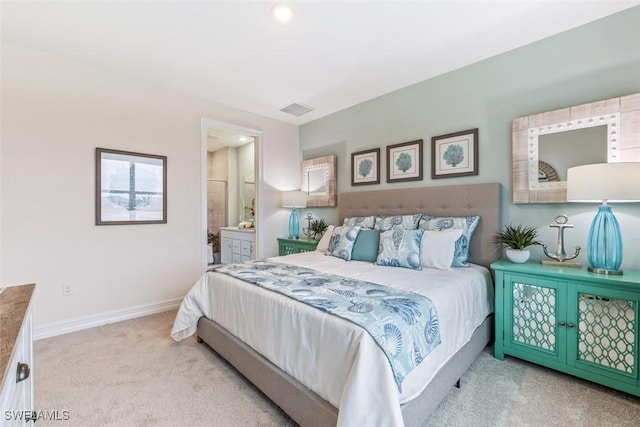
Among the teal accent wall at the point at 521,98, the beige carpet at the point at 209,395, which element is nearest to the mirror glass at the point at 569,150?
the teal accent wall at the point at 521,98

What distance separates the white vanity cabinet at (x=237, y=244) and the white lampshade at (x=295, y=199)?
0.94 m

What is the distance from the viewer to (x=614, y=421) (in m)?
1.63

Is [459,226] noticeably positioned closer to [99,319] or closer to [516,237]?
[516,237]

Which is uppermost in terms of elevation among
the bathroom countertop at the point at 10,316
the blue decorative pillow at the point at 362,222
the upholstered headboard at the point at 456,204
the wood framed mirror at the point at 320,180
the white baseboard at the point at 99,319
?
the wood framed mirror at the point at 320,180

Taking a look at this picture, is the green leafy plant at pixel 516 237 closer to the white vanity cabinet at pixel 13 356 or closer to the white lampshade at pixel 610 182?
the white lampshade at pixel 610 182

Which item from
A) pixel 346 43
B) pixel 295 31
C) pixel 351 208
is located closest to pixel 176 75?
pixel 295 31

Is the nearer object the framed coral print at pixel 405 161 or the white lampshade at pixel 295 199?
the framed coral print at pixel 405 161

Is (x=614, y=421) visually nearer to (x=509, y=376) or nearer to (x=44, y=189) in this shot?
(x=509, y=376)

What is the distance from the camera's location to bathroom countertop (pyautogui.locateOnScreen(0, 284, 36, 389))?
729 millimetres

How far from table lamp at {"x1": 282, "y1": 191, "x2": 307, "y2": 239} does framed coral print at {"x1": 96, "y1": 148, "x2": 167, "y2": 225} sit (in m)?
1.68

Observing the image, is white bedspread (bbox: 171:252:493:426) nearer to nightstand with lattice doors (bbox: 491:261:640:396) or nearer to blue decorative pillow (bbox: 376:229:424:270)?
blue decorative pillow (bbox: 376:229:424:270)

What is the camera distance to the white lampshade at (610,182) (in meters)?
1.79

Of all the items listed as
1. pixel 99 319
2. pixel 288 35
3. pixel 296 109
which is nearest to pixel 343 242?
pixel 288 35

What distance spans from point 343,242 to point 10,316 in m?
2.40
